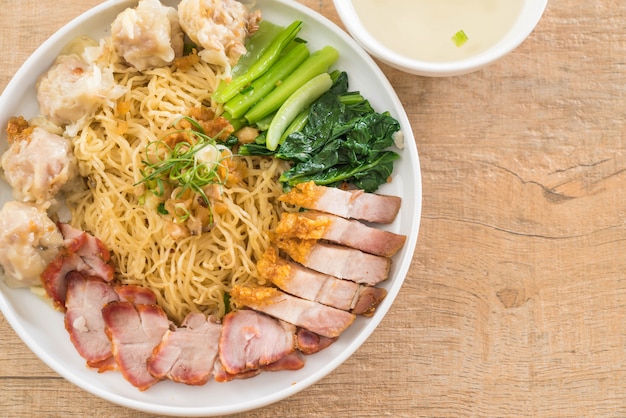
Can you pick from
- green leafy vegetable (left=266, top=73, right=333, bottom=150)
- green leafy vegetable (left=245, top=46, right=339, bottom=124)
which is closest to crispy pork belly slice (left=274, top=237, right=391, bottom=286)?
green leafy vegetable (left=266, top=73, right=333, bottom=150)

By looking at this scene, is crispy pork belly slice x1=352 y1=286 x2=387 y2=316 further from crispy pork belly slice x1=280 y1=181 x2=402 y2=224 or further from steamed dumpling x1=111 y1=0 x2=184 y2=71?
steamed dumpling x1=111 y1=0 x2=184 y2=71

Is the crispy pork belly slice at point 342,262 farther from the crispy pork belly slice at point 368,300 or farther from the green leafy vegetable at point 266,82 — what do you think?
the green leafy vegetable at point 266,82

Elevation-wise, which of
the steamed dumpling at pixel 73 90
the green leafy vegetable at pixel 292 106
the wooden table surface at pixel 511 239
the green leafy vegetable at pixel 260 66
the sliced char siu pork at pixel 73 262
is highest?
the steamed dumpling at pixel 73 90

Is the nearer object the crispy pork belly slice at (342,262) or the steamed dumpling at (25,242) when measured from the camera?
the steamed dumpling at (25,242)

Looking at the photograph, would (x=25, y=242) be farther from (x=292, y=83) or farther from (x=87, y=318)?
(x=292, y=83)

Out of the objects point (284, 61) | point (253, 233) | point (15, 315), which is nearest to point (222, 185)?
point (253, 233)

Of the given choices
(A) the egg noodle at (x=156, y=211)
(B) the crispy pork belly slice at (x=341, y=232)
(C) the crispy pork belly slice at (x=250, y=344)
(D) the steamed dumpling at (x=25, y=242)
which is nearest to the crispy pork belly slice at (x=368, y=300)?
(B) the crispy pork belly slice at (x=341, y=232)
